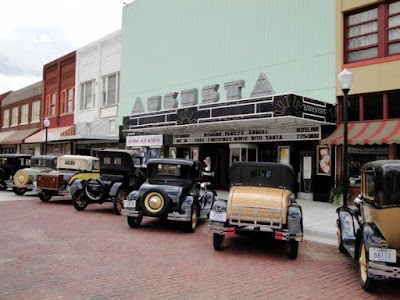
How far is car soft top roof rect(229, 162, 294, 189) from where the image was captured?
315 inches

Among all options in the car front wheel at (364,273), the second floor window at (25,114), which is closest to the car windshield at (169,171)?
the car front wheel at (364,273)

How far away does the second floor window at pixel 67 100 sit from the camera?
32088 mm

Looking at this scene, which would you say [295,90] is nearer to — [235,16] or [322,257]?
[235,16]

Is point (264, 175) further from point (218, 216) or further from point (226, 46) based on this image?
point (226, 46)

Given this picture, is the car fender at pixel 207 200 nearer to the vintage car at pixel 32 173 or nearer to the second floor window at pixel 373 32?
the vintage car at pixel 32 173

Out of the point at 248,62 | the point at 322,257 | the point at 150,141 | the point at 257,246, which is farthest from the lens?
the point at 150,141

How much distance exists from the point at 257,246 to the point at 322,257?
134 cm

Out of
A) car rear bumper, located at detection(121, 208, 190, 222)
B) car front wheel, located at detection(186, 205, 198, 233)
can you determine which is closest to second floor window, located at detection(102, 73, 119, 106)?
car rear bumper, located at detection(121, 208, 190, 222)

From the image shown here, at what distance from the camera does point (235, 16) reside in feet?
63.4

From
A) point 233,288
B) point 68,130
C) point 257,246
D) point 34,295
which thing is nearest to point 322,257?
point 257,246

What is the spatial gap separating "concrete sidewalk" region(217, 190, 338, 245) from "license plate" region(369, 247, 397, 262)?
3.49m

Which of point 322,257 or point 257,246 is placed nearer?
point 322,257

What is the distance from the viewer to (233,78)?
63.0ft

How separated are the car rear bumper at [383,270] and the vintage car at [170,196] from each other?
4.68m
